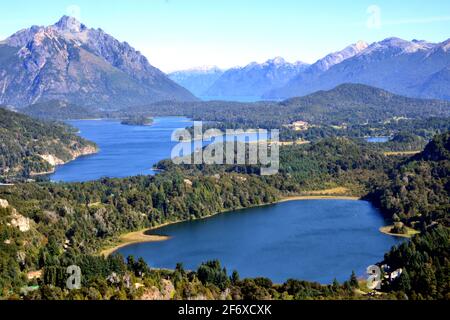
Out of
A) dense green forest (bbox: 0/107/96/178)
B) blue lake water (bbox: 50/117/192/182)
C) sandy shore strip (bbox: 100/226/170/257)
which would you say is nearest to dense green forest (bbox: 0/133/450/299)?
sandy shore strip (bbox: 100/226/170/257)

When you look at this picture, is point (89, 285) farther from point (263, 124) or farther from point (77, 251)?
point (263, 124)

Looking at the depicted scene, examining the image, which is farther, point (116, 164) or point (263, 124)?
point (263, 124)

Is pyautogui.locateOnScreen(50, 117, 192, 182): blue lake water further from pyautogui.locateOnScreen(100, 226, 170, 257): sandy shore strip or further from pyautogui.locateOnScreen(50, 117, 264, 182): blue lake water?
pyautogui.locateOnScreen(100, 226, 170, 257): sandy shore strip

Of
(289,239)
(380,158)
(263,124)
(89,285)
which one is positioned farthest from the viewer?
(263,124)

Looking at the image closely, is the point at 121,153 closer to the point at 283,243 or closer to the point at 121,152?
the point at 121,152

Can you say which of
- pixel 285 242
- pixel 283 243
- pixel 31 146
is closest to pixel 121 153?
pixel 31 146
